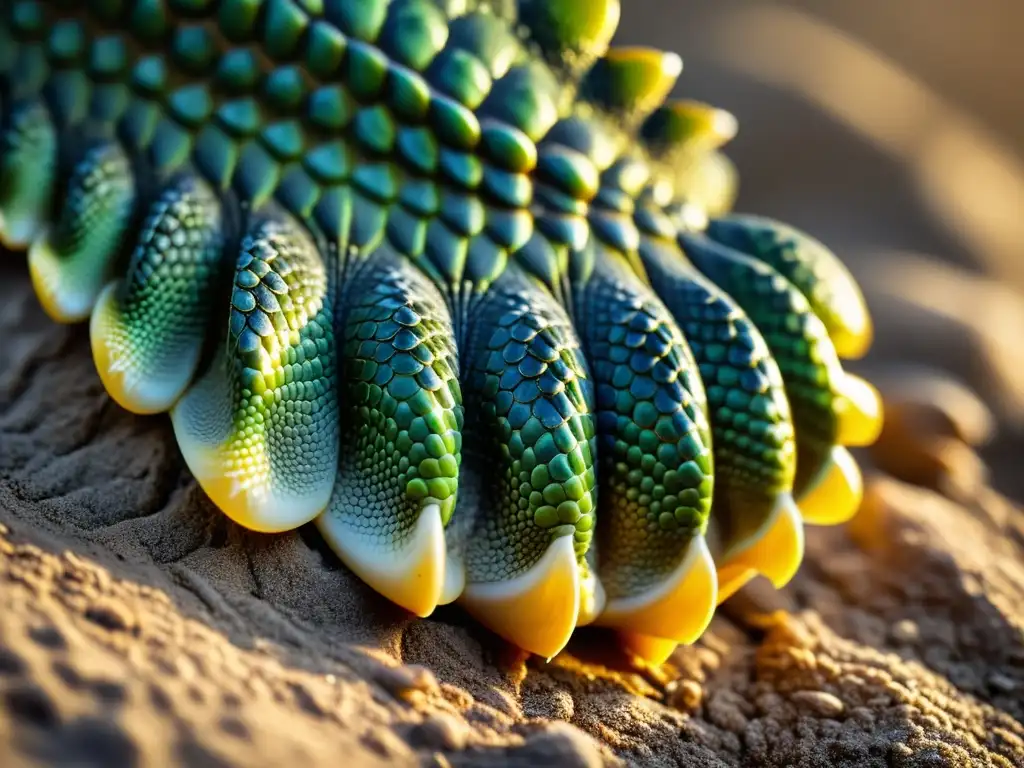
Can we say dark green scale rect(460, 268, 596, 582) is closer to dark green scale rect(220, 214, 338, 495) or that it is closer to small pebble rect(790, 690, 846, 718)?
dark green scale rect(220, 214, 338, 495)

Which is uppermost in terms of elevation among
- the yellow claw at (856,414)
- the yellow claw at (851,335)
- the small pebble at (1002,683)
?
the yellow claw at (851,335)

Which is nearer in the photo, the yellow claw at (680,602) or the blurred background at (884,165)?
the yellow claw at (680,602)

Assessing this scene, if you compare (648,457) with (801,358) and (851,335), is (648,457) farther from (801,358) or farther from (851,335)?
(851,335)

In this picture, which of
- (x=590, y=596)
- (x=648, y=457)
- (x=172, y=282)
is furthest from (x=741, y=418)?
(x=172, y=282)

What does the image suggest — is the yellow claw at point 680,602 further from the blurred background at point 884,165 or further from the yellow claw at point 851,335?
the blurred background at point 884,165

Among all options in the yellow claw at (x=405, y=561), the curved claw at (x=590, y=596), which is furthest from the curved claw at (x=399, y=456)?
the curved claw at (x=590, y=596)

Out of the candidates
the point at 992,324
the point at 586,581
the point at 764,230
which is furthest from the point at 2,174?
the point at 992,324

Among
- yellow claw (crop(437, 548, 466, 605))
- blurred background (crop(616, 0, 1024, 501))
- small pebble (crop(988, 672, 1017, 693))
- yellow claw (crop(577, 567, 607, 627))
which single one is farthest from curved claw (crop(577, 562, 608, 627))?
blurred background (crop(616, 0, 1024, 501))
